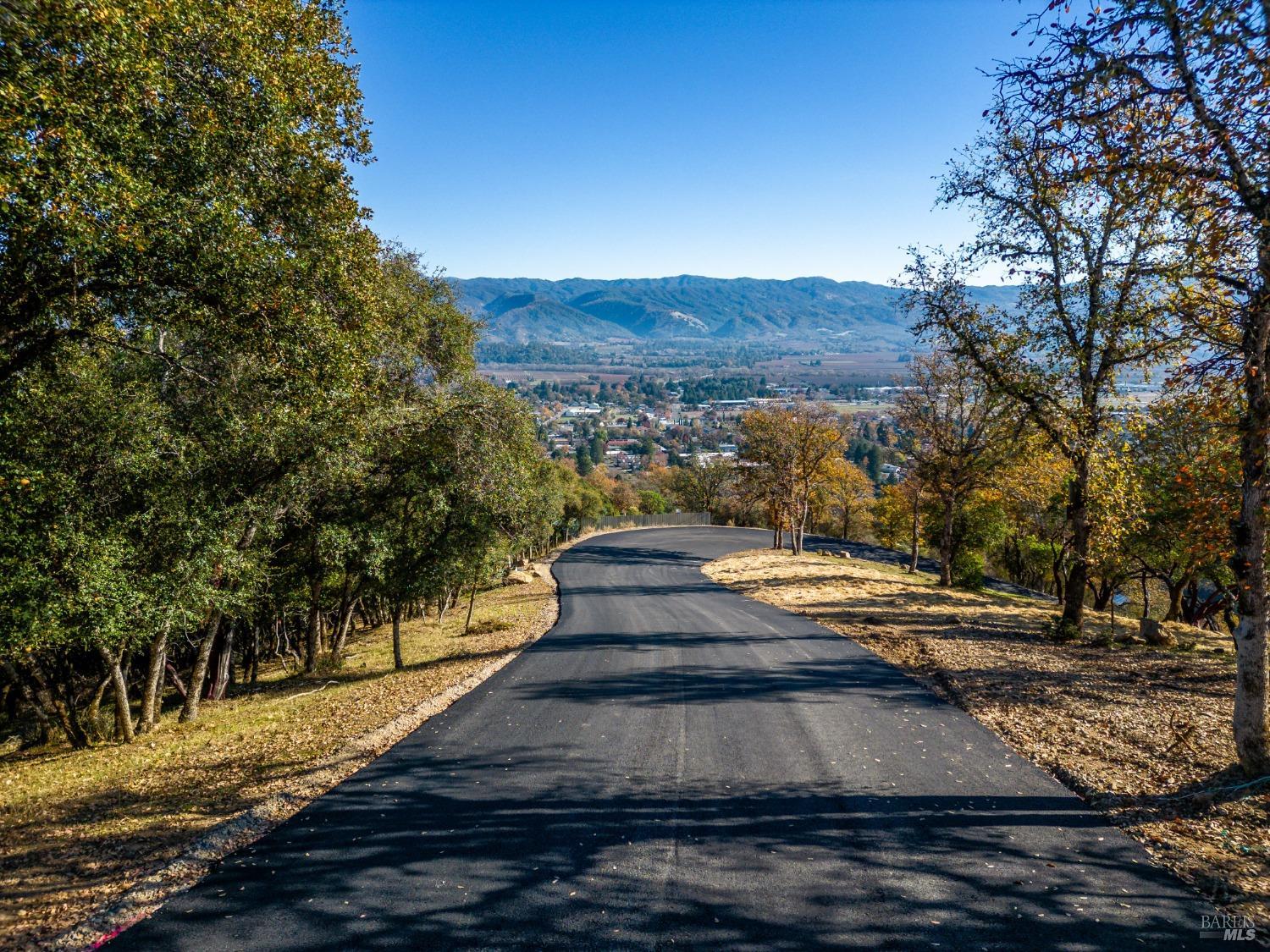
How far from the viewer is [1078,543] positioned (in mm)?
15859

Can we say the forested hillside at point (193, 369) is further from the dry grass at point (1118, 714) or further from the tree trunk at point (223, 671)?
the dry grass at point (1118, 714)

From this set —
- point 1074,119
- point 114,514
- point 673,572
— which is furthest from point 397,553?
point 673,572

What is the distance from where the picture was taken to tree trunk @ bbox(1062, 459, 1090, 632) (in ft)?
50.7

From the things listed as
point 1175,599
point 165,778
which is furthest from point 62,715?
point 1175,599

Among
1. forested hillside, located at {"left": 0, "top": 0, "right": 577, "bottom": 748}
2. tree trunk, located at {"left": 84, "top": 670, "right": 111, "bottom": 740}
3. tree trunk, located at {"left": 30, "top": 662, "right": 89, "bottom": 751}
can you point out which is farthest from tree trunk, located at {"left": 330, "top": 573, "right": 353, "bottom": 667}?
tree trunk, located at {"left": 30, "top": 662, "right": 89, "bottom": 751}

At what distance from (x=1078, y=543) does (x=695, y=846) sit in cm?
1413

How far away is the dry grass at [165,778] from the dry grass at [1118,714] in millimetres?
9654

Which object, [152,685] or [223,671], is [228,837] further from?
[223,671]

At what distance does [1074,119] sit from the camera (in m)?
7.00

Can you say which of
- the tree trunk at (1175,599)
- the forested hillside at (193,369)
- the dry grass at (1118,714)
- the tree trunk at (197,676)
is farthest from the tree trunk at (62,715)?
the tree trunk at (1175,599)

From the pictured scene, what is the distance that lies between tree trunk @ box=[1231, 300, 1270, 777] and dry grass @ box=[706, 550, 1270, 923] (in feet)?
1.94

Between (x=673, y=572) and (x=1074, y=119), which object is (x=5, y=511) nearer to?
(x=1074, y=119)

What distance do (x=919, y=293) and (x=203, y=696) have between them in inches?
959

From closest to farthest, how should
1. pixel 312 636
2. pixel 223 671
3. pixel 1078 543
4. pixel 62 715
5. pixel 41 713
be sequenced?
pixel 62 715
pixel 41 713
pixel 1078 543
pixel 223 671
pixel 312 636
